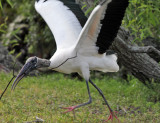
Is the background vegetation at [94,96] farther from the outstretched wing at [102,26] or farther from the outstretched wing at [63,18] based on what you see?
the outstretched wing at [102,26]

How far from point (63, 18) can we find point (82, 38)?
1226mm

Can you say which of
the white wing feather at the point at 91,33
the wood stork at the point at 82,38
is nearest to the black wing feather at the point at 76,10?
the wood stork at the point at 82,38

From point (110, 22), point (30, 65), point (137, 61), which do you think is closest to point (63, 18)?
point (30, 65)

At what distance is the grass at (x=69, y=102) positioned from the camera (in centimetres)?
479

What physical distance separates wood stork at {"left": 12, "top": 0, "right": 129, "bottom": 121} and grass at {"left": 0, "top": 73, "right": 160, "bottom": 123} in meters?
0.36

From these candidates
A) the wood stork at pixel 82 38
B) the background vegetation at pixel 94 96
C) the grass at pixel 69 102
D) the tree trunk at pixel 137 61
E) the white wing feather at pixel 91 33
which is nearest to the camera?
the white wing feather at pixel 91 33

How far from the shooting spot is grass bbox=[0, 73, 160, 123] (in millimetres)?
4785

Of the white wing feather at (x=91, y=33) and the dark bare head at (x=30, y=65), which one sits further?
the dark bare head at (x=30, y=65)

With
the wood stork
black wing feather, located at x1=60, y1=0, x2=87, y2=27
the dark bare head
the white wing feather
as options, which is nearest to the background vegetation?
black wing feather, located at x1=60, y1=0, x2=87, y2=27

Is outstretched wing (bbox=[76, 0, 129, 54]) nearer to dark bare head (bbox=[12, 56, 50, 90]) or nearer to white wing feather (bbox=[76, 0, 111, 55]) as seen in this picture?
white wing feather (bbox=[76, 0, 111, 55])

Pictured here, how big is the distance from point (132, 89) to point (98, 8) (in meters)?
3.26

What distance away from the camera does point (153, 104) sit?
5.96m

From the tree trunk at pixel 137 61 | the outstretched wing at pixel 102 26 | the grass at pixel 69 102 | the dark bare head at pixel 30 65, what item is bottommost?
the grass at pixel 69 102

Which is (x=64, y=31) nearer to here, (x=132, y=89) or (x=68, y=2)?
(x=68, y=2)
